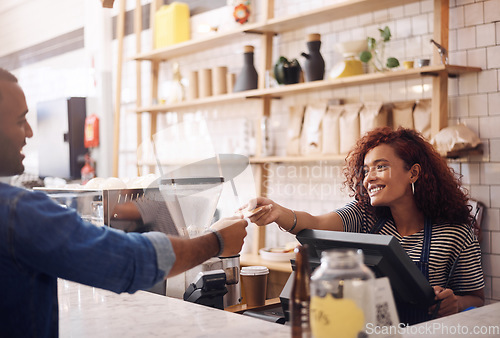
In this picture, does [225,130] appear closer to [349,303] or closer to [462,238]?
[462,238]

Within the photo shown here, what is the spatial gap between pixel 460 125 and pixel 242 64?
2058 mm

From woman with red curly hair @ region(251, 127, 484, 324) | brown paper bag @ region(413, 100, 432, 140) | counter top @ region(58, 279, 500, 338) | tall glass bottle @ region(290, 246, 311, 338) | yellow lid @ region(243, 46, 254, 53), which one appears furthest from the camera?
yellow lid @ region(243, 46, 254, 53)

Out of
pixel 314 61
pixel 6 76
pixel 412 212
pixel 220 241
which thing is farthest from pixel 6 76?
pixel 314 61

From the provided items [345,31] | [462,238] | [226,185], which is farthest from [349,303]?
[345,31]

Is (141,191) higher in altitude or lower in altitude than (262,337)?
higher

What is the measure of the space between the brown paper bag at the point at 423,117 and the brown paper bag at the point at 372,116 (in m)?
0.20

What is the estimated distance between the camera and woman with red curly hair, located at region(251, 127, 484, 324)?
2434 mm

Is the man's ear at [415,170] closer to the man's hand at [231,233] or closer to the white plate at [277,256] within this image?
the man's hand at [231,233]

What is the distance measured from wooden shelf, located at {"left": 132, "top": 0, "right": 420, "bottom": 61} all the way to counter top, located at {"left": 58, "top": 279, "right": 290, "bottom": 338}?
239cm

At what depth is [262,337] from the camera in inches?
59.7

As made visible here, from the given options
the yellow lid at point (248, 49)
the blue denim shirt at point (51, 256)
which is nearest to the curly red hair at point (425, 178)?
the blue denim shirt at point (51, 256)

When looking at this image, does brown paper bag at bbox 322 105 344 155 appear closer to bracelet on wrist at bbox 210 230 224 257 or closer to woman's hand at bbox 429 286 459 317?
→ woman's hand at bbox 429 286 459 317

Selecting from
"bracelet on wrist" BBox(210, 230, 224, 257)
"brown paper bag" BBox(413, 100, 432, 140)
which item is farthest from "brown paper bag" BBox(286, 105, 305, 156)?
"bracelet on wrist" BBox(210, 230, 224, 257)

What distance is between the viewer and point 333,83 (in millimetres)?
3805
